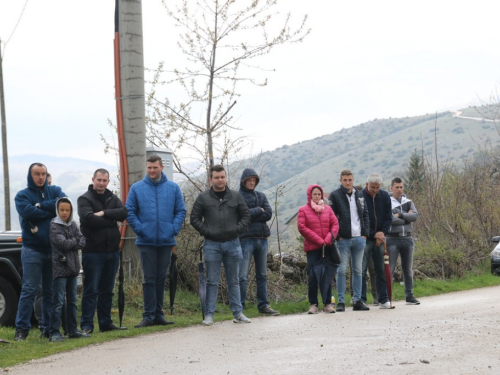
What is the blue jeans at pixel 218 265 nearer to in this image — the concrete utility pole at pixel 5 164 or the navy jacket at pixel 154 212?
the navy jacket at pixel 154 212

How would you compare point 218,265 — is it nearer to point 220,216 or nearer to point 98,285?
point 220,216

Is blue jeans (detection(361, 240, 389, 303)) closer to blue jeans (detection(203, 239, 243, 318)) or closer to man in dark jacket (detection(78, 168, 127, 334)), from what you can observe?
blue jeans (detection(203, 239, 243, 318))

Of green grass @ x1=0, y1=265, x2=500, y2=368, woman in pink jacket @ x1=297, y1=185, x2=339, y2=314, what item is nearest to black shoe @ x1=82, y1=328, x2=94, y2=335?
green grass @ x1=0, y1=265, x2=500, y2=368

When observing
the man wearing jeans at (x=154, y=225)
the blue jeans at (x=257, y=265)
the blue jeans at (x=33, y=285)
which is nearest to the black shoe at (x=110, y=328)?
the man wearing jeans at (x=154, y=225)

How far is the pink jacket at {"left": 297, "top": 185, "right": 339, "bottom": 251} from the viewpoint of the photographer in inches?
491

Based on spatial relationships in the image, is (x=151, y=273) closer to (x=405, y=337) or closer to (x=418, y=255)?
(x=405, y=337)

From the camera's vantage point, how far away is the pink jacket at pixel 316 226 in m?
12.5

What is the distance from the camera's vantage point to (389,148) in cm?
18925

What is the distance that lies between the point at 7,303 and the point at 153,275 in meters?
2.04

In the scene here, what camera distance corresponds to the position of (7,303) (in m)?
11.1

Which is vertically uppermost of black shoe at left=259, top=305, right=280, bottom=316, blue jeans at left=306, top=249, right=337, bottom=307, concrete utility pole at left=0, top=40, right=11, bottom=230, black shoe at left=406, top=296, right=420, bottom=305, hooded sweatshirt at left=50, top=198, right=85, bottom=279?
concrete utility pole at left=0, top=40, right=11, bottom=230

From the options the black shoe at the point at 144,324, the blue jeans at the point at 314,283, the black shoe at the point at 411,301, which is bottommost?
the black shoe at the point at 411,301

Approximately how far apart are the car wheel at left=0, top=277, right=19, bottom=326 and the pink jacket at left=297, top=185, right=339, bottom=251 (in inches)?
170

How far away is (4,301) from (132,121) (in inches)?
141
